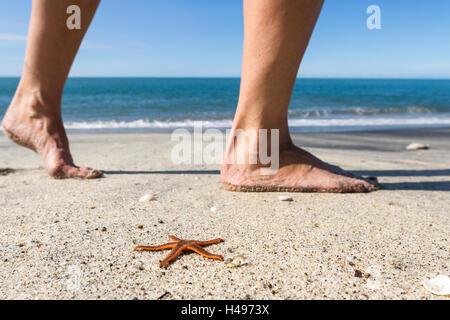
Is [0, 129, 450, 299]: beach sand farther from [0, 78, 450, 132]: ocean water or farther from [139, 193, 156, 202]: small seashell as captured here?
[0, 78, 450, 132]: ocean water

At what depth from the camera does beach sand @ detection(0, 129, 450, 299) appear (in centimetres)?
102

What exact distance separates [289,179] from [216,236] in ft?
2.62

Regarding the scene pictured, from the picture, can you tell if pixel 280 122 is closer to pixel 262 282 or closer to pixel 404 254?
pixel 404 254

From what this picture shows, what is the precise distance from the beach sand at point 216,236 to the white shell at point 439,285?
0.06 ft

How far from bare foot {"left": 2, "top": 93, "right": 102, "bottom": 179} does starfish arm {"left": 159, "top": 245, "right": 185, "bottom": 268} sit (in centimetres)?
134

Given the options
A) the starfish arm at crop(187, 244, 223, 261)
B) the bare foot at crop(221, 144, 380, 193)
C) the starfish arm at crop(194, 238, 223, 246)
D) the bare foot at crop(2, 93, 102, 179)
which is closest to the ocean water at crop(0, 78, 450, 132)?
the bare foot at crop(221, 144, 380, 193)

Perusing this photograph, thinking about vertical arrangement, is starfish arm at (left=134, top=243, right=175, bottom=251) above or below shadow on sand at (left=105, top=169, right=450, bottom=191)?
above

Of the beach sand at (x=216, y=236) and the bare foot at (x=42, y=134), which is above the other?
the bare foot at (x=42, y=134)

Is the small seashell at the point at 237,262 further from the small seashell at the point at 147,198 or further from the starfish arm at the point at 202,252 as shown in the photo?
the small seashell at the point at 147,198

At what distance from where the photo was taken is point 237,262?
45.4 inches

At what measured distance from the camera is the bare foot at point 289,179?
2.01 metres

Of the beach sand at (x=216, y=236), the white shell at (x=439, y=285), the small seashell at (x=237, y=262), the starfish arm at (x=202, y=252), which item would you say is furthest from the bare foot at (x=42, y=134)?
the white shell at (x=439, y=285)

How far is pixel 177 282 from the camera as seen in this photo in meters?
1.04
